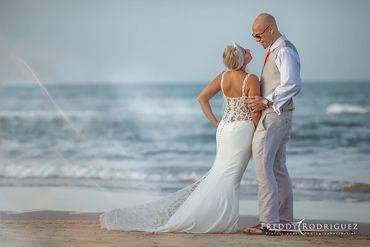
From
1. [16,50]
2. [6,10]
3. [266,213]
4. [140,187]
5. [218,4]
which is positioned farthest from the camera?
[218,4]

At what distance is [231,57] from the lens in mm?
4434

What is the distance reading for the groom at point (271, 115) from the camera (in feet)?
14.1

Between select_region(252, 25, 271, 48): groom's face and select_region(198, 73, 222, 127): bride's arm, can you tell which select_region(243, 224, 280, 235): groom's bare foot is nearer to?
select_region(198, 73, 222, 127): bride's arm

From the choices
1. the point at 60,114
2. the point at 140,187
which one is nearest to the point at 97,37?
the point at 60,114

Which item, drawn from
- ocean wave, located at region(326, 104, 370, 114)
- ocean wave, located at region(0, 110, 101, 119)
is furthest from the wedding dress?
ocean wave, located at region(326, 104, 370, 114)

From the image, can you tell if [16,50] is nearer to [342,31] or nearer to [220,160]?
[342,31]

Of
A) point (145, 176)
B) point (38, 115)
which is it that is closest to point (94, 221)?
point (145, 176)

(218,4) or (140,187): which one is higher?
(218,4)

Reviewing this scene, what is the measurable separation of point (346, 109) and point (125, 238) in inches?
482

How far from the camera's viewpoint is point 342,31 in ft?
48.8

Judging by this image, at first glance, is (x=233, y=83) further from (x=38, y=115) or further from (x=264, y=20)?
(x=38, y=115)

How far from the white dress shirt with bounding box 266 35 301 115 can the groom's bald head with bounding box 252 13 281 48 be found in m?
0.14

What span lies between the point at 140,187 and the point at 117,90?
35.9ft

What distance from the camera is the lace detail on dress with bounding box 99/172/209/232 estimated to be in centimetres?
455
